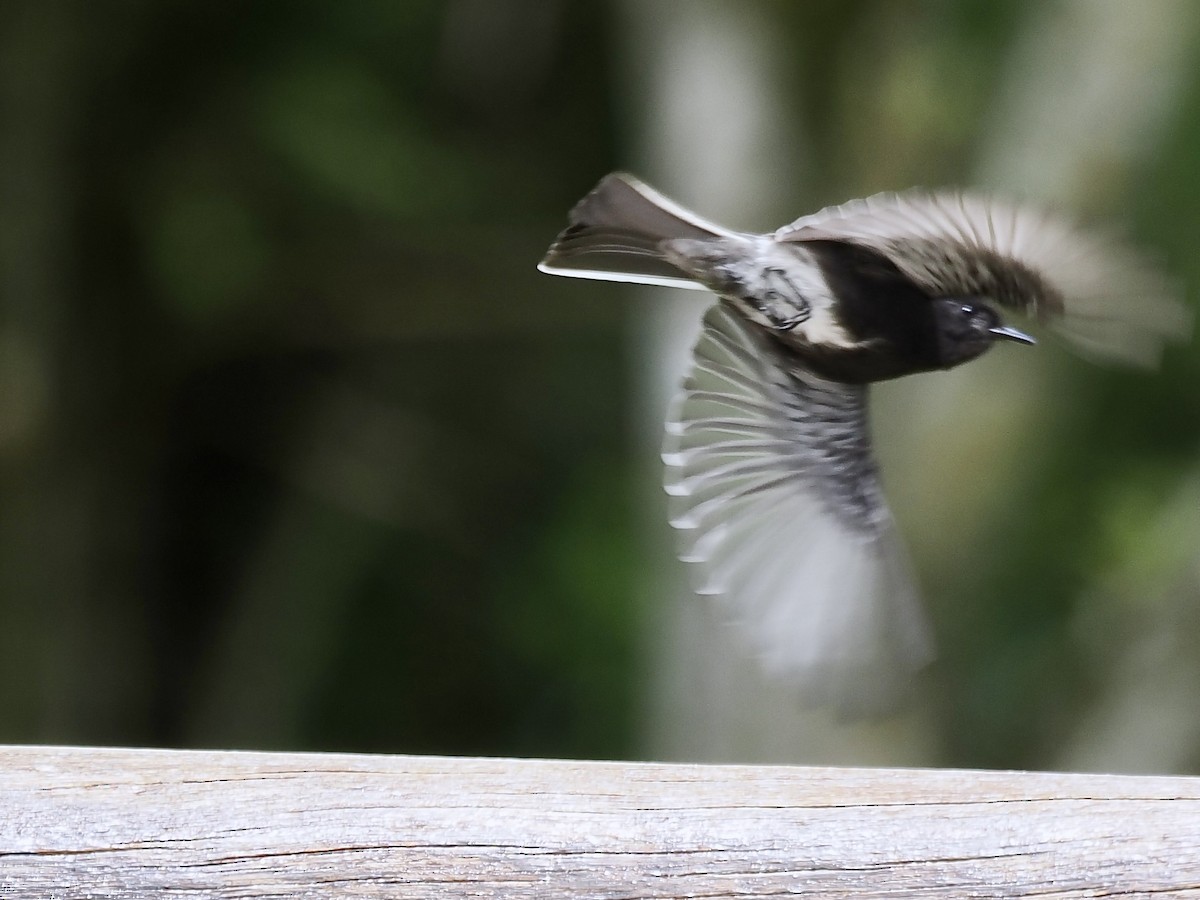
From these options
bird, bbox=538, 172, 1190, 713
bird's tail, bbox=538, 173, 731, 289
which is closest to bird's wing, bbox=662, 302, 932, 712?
bird, bbox=538, 172, 1190, 713

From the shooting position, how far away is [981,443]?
4035 millimetres

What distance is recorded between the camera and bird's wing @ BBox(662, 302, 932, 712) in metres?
2.10

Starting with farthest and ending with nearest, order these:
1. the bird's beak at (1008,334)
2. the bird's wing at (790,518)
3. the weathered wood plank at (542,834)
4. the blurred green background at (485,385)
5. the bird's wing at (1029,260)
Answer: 1. the blurred green background at (485,385)
2. the bird's wing at (790,518)
3. the bird's beak at (1008,334)
4. the bird's wing at (1029,260)
5. the weathered wood plank at (542,834)

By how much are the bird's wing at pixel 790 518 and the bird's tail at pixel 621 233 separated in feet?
0.50

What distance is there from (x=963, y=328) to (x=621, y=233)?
452mm

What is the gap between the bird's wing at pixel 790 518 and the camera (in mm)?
2096

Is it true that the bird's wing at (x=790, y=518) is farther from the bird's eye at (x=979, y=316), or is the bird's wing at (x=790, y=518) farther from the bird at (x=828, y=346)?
the bird's eye at (x=979, y=316)

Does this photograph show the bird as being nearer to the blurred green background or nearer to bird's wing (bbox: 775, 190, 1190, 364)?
bird's wing (bbox: 775, 190, 1190, 364)

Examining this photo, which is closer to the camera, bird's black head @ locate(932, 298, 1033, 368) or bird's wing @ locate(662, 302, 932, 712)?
bird's black head @ locate(932, 298, 1033, 368)

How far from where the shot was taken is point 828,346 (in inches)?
76.7

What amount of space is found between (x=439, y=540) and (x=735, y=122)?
268 centimetres

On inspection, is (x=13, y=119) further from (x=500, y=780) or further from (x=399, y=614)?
(x=500, y=780)

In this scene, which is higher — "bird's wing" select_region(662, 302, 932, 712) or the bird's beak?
the bird's beak

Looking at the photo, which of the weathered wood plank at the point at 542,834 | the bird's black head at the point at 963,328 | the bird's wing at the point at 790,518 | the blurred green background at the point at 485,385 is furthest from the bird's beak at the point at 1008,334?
the blurred green background at the point at 485,385
